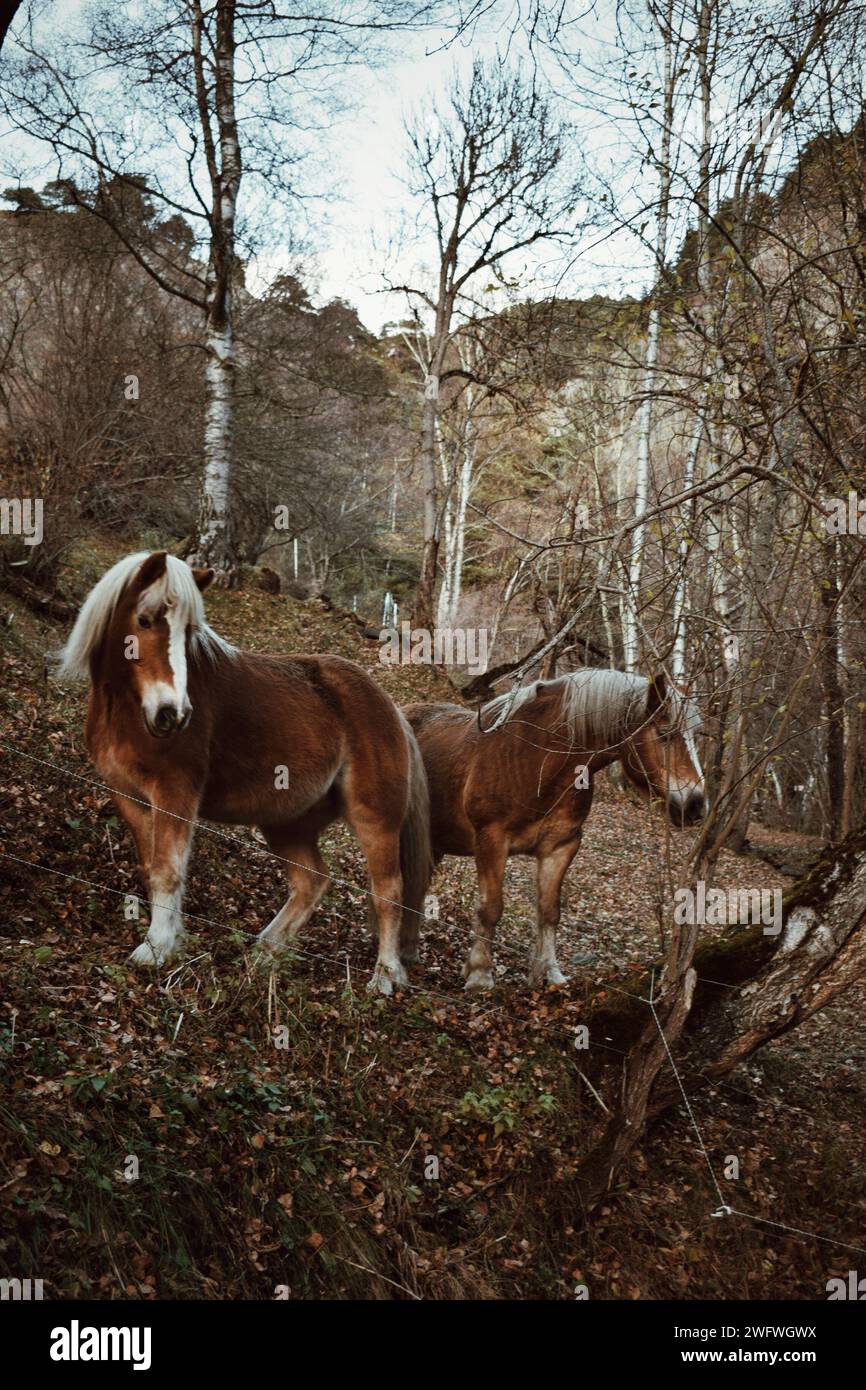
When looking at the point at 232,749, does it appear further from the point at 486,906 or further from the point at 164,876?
the point at 486,906

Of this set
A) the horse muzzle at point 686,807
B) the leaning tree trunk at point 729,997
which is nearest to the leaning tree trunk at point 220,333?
the horse muzzle at point 686,807

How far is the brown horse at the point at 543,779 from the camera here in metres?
5.92

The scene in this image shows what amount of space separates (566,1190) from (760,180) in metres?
5.53

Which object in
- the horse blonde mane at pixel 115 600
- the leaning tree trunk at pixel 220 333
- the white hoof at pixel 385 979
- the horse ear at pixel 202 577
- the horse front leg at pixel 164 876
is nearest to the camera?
the horse blonde mane at pixel 115 600

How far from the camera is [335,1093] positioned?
14.7ft

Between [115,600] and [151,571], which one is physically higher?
[151,571]

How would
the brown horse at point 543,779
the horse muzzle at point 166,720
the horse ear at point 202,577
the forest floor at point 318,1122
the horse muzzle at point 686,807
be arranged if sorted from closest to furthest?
the forest floor at point 318,1122, the horse muzzle at point 166,720, the horse ear at point 202,577, the horse muzzle at point 686,807, the brown horse at point 543,779

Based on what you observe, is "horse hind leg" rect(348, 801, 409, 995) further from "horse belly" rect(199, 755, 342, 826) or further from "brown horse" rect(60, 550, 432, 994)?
"horse belly" rect(199, 755, 342, 826)

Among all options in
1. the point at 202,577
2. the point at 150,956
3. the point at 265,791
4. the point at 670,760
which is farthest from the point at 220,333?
the point at 150,956

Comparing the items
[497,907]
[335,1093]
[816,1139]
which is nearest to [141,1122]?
[335,1093]

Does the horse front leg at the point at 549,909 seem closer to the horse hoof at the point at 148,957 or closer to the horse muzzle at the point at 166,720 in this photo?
the horse hoof at the point at 148,957

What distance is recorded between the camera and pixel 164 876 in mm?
4680

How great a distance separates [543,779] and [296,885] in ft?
5.91

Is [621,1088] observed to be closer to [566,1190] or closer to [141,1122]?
[566,1190]
